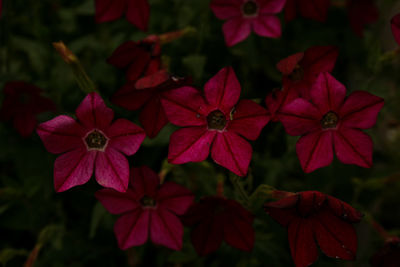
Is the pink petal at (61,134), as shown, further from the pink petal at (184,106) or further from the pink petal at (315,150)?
the pink petal at (315,150)

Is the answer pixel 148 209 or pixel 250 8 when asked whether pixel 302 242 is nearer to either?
pixel 148 209

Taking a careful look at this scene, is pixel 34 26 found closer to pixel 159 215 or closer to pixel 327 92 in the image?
pixel 159 215

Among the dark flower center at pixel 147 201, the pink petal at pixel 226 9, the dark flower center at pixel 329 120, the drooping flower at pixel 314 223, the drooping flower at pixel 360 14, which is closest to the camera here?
the drooping flower at pixel 314 223

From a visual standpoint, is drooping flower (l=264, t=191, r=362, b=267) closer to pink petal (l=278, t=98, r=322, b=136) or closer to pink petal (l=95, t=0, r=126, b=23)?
pink petal (l=278, t=98, r=322, b=136)

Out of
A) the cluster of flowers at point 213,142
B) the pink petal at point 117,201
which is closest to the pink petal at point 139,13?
the cluster of flowers at point 213,142

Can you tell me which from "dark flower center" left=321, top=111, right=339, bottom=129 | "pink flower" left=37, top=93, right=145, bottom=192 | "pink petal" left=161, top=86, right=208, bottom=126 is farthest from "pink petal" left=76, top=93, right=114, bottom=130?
"dark flower center" left=321, top=111, right=339, bottom=129
